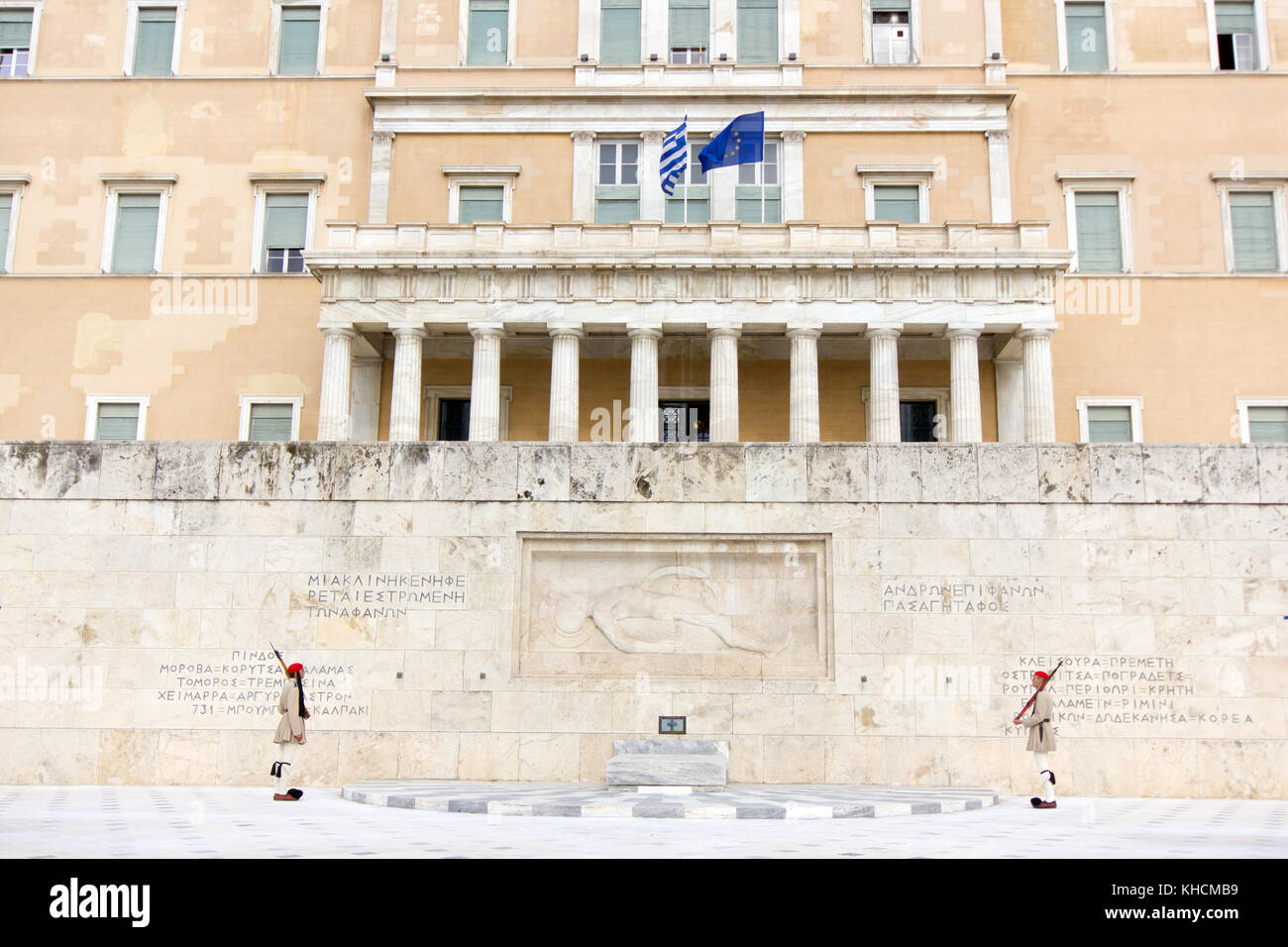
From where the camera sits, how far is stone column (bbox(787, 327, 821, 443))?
3250 cm

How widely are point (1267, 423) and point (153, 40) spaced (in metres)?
38.6

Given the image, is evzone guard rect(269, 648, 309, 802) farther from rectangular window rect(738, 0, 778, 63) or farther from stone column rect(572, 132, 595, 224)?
rectangular window rect(738, 0, 778, 63)

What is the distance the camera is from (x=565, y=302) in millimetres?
33500

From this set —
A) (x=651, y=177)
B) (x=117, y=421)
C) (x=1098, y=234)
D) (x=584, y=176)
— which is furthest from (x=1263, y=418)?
(x=117, y=421)

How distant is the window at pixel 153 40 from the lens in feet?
129

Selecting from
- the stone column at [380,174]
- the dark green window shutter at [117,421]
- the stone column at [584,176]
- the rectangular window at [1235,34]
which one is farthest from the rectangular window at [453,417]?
the rectangular window at [1235,34]

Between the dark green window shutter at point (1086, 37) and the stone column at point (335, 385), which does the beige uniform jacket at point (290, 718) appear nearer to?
the stone column at point (335, 385)

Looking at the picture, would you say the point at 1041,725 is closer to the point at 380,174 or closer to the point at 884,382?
the point at 884,382

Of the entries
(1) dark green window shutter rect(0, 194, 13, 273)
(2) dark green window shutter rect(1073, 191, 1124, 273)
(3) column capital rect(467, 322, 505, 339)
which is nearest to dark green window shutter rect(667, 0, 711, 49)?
(3) column capital rect(467, 322, 505, 339)

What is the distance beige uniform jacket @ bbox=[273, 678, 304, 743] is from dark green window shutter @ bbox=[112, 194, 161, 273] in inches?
1098

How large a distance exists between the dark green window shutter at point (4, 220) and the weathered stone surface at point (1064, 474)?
115ft
